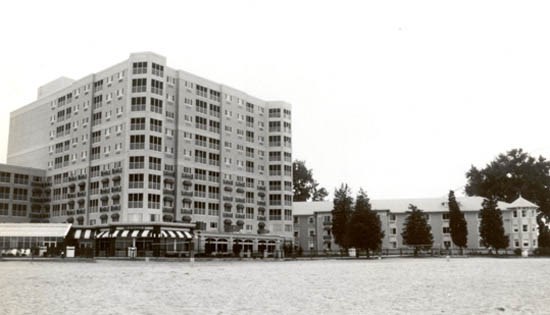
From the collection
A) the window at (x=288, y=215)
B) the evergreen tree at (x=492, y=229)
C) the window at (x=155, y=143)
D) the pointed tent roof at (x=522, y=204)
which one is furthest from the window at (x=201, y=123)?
the pointed tent roof at (x=522, y=204)

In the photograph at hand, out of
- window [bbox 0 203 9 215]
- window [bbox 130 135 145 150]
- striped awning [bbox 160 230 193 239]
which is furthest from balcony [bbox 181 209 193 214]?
window [bbox 0 203 9 215]

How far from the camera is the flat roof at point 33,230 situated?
88.9 m

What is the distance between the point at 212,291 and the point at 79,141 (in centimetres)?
8377

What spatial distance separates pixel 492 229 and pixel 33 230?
74.0 m

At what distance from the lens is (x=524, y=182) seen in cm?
12744

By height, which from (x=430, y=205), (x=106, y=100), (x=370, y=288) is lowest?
(x=370, y=288)

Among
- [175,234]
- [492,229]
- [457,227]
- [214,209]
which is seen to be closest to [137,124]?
[175,234]

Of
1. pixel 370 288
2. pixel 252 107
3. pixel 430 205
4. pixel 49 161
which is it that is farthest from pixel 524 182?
pixel 370 288

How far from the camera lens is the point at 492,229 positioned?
3912 inches

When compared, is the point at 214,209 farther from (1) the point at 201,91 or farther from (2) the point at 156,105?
(2) the point at 156,105

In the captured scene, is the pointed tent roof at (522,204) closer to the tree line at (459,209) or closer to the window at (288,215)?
the tree line at (459,209)

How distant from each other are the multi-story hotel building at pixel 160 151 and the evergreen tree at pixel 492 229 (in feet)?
115

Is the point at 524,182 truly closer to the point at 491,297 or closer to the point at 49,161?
the point at 49,161

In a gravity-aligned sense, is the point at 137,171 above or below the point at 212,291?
above
